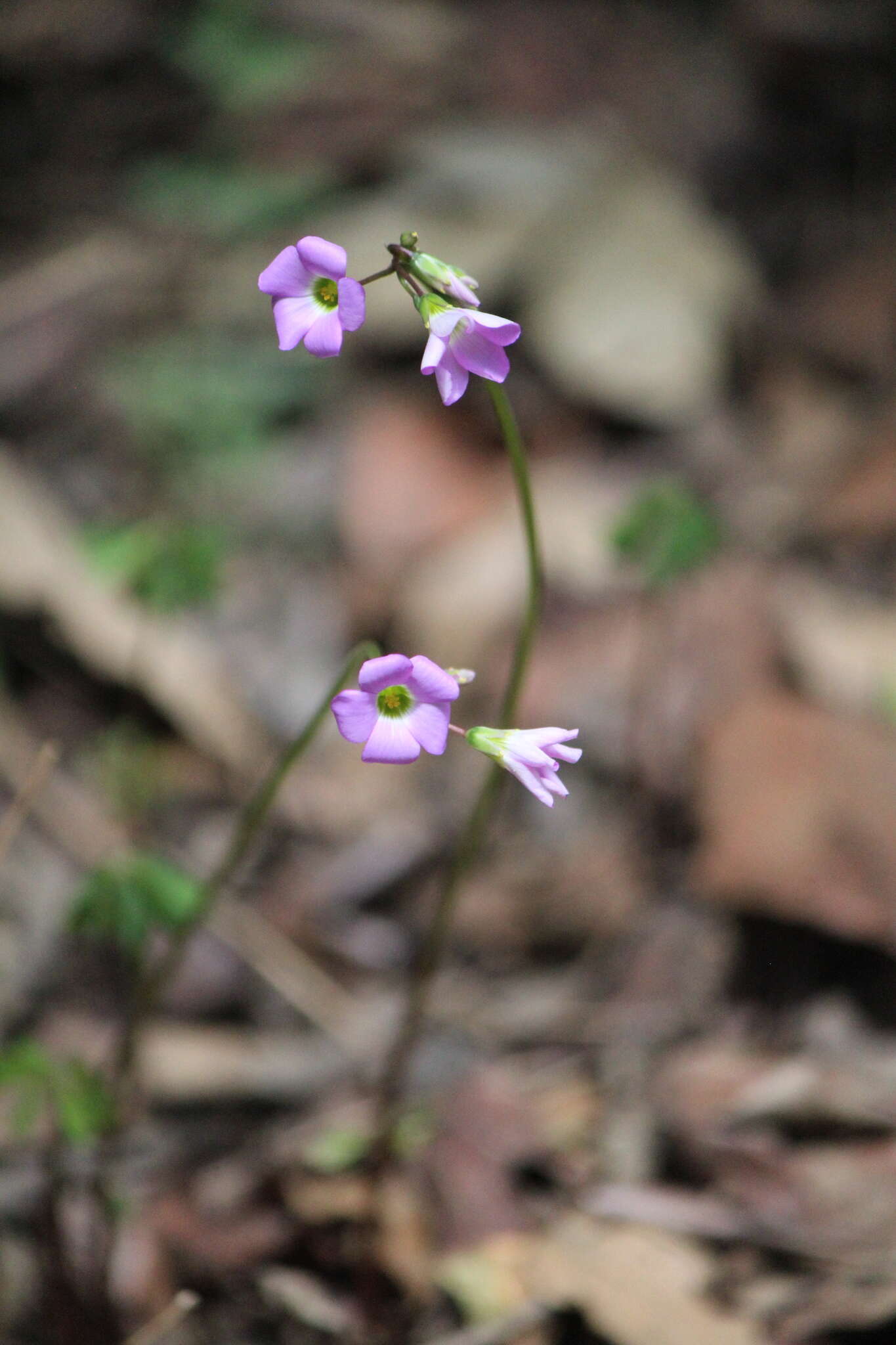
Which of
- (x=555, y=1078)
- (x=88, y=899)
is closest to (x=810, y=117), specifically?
(x=555, y=1078)

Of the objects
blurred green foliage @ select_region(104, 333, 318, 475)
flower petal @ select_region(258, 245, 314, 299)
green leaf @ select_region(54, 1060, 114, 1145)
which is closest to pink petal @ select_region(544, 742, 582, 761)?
flower petal @ select_region(258, 245, 314, 299)

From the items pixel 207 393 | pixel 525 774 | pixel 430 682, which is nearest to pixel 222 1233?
pixel 525 774

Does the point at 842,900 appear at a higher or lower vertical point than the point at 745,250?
lower

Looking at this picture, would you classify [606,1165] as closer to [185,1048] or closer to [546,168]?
[185,1048]

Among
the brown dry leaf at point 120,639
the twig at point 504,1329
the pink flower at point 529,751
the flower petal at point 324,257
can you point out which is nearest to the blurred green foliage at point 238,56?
the brown dry leaf at point 120,639

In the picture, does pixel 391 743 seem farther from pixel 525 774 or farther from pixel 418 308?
pixel 418 308

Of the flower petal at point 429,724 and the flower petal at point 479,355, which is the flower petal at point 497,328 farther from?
the flower petal at point 429,724

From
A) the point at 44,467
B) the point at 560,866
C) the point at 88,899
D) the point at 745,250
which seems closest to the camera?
the point at 88,899
